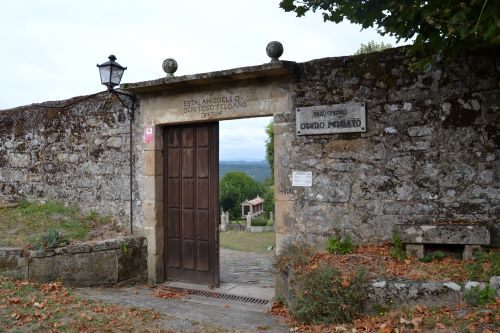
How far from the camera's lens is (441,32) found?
3863 mm

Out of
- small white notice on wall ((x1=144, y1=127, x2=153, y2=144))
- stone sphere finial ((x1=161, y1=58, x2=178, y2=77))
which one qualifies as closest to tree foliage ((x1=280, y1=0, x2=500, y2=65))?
stone sphere finial ((x1=161, y1=58, x2=178, y2=77))

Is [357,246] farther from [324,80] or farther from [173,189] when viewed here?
[173,189]

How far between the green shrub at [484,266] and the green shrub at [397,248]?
2.29 ft

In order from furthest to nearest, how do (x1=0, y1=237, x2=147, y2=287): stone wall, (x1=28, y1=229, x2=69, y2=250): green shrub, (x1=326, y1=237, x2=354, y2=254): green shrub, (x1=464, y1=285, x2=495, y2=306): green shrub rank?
1. (x1=28, y1=229, x2=69, y2=250): green shrub
2. (x1=0, y1=237, x2=147, y2=287): stone wall
3. (x1=326, y1=237, x2=354, y2=254): green shrub
4. (x1=464, y1=285, x2=495, y2=306): green shrub

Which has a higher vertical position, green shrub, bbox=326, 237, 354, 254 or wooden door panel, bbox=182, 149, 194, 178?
wooden door panel, bbox=182, 149, 194, 178

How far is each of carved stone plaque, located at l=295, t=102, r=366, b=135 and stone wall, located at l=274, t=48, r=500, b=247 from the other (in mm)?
77

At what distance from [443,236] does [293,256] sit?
161 centimetres

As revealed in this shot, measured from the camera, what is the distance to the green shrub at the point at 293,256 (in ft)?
16.3

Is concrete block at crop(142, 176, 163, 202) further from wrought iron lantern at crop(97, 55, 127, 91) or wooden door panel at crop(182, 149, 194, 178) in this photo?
wrought iron lantern at crop(97, 55, 127, 91)

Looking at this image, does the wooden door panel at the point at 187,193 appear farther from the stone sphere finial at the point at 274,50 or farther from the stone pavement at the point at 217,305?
the stone sphere finial at the point at 274,50

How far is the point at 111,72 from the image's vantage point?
21.5 ft

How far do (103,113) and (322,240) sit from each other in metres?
4.19

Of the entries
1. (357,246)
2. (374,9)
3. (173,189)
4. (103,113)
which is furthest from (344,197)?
(103,113)

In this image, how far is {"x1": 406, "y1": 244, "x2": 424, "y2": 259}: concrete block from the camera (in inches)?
186
